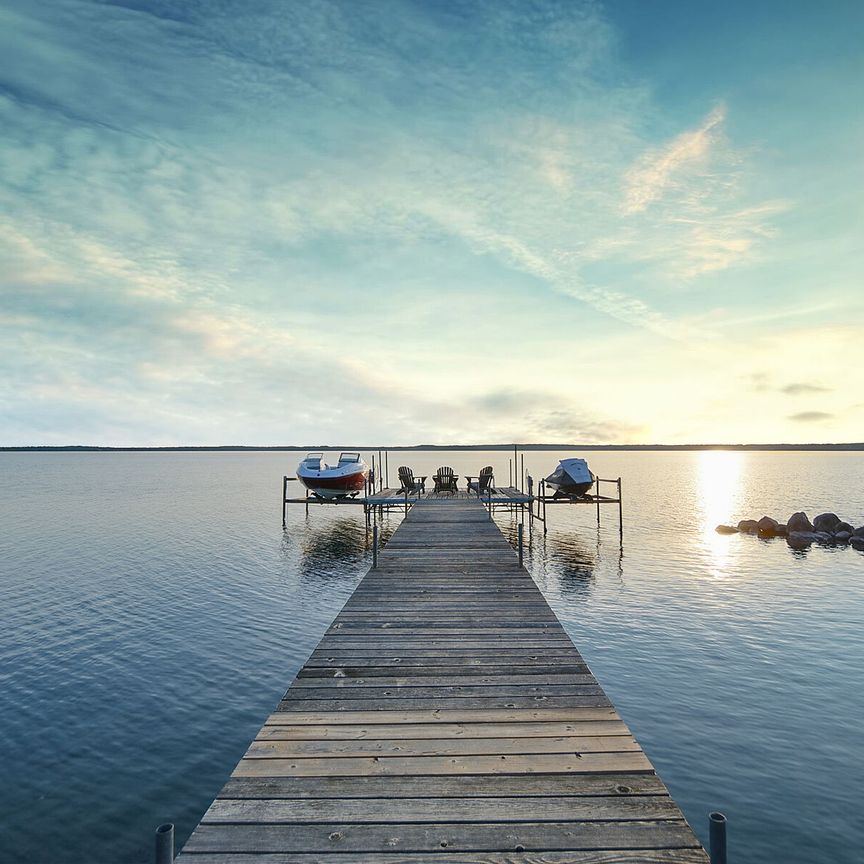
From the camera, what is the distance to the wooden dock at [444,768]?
3947mm

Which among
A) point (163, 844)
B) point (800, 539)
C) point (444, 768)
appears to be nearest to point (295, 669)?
point (444, 768)

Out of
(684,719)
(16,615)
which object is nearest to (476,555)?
(684,719)

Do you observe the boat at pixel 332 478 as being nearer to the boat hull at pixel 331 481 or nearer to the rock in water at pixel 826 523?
the boat hull at pixel 331 481

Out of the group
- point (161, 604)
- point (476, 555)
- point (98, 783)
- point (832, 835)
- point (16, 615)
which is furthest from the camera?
point (161, 604)

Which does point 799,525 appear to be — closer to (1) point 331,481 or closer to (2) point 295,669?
(1) point 331,481

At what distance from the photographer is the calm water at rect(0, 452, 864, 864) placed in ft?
27.2

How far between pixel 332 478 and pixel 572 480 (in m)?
16.3

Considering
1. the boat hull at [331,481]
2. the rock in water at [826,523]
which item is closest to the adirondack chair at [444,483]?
the boat hull at [331,481]

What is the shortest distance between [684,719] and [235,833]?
32.7 ft

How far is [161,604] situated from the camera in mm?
19141

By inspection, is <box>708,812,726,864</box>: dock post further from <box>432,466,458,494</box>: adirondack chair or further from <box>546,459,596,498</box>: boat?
<box>546,459,596,498</box>: boat

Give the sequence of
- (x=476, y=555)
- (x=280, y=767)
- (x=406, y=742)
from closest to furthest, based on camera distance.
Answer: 1. (x=280, y=767)
2. (x=406, y=742)
3. (x=476, y=555)

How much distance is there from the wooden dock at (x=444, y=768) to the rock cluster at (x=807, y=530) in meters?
32.2

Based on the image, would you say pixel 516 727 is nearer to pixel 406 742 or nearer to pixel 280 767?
pixel 406 742
